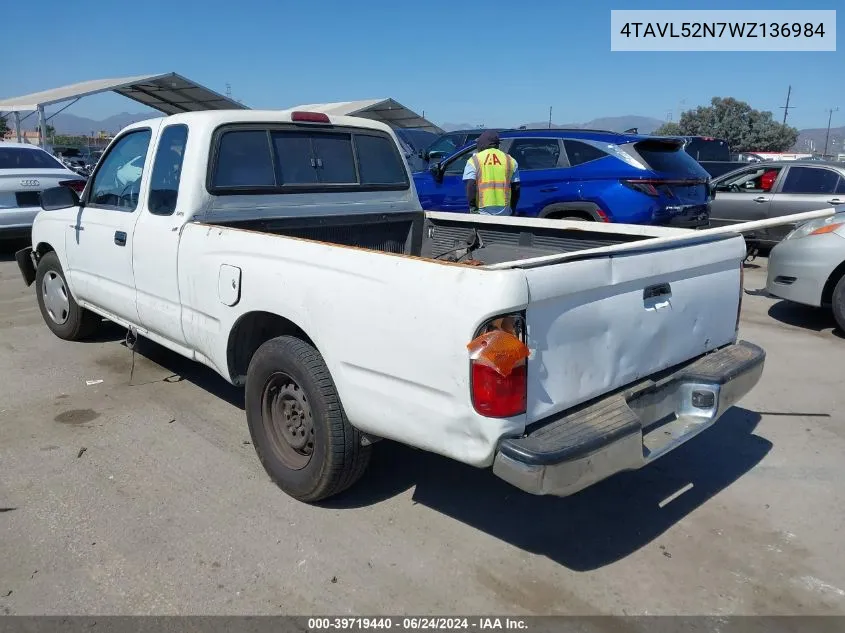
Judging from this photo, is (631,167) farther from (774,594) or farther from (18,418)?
(18,418)

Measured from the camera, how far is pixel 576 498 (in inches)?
140

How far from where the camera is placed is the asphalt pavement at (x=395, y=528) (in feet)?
9.09

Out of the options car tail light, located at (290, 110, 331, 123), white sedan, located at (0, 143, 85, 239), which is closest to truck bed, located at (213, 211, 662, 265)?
car tail light, located at (290, 110, 331, 123)

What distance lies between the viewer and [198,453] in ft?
13.1

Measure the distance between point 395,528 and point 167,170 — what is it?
2611 millimetres

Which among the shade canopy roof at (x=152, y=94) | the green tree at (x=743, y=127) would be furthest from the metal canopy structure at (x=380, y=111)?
the green tree at (x=743, y=127)

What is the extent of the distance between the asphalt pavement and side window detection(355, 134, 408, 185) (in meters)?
1.88

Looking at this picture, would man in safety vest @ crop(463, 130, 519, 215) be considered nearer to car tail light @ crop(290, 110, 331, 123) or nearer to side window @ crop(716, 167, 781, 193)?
car tail light @ crop(290, 110, 331, 123)

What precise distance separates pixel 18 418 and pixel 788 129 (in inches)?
2724

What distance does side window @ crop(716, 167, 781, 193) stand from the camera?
10250mm

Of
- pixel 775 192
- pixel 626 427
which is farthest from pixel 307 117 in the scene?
pixel 775 192

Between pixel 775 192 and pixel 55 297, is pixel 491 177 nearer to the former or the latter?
pixel 55 297

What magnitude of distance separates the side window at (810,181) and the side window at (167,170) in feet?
29.2

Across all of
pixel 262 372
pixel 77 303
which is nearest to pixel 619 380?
pixel 262 372
